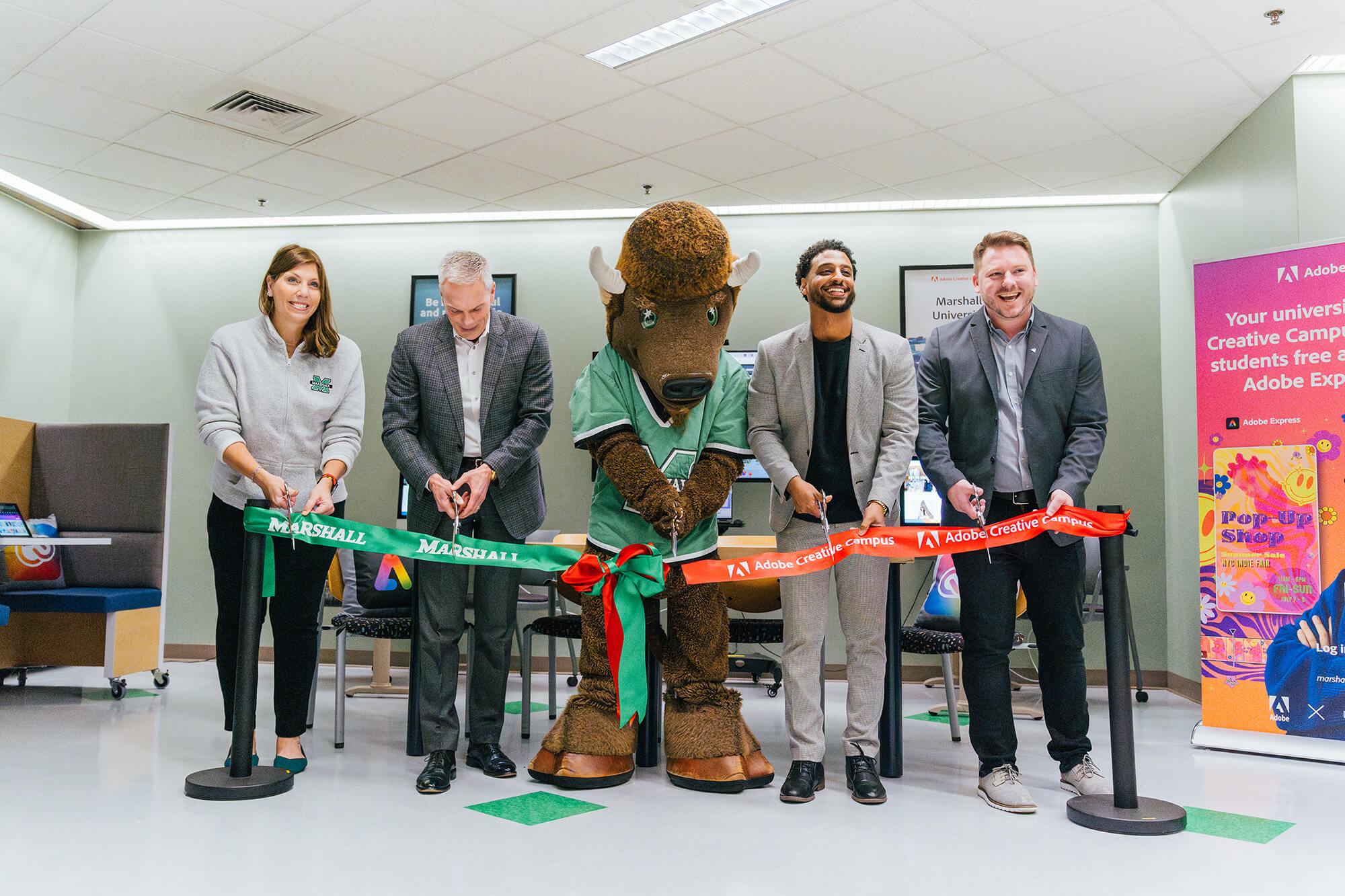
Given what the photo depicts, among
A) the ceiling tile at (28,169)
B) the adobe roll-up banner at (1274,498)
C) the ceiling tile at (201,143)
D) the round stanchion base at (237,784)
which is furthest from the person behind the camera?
the ceiling tile at (28,169)

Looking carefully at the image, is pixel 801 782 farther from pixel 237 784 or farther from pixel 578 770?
pixel 237 784

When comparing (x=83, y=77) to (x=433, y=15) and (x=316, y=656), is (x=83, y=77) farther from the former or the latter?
(x=316, y=656)

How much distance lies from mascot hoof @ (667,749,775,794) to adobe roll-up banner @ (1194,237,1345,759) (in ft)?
6.99

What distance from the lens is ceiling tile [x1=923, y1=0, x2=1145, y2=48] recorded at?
3873 millimetres

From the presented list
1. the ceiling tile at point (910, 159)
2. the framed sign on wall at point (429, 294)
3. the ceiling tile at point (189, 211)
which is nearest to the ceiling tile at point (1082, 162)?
the ceiling tile at point (910, 159)

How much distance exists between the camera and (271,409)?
299 centimetres

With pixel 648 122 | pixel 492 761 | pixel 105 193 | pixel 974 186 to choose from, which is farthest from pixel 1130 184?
pixel 105 193

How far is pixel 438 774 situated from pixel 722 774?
2.75ft

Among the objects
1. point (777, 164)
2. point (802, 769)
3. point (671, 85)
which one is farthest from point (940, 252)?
point (802, 769)

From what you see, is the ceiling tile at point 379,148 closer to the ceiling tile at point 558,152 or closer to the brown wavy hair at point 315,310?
the ceiling tile at point 558,152

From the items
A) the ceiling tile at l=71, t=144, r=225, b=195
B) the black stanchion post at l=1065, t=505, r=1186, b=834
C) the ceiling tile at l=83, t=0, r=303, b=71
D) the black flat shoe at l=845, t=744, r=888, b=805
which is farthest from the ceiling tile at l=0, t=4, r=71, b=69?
the black stanchion post at l=1065, t=505, r=1186, b=834

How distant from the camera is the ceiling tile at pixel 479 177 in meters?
5.63

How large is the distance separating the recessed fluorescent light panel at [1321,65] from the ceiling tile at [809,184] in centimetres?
221

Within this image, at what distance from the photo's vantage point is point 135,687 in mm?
5164
